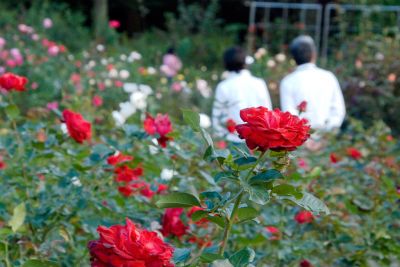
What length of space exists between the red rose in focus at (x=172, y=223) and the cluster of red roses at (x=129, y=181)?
36 centimetres

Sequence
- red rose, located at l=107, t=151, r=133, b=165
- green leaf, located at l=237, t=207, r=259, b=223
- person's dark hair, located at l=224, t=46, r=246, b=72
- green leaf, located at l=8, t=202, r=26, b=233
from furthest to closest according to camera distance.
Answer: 1. person's dark hair, located at l=224, t=46, r=246, b=72
2. red rose, located at l=107, t=151, r=133, b=165
3. green leaf, located at l=8, t=202, r=26, b=233
4. green leaf, located at l=237, t=207, r=259, b=223

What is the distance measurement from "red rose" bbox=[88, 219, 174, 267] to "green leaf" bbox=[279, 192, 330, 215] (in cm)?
25

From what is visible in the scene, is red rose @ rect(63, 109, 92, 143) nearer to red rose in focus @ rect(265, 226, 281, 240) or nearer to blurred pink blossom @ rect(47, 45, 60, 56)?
red rose in focus @ rect(265, 226, 281, 240)

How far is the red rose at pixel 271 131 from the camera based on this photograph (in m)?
1.33

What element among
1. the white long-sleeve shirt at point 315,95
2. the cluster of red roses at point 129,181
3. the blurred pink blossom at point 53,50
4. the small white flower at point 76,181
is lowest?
the blurred pink blossom at point 53,50

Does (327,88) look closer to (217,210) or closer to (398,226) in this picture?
(398,226)

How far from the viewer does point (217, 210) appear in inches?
58.7

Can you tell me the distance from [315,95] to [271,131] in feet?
12.2

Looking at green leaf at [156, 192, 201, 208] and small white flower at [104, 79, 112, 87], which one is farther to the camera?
small white flower at [104, 79, 112, 87]

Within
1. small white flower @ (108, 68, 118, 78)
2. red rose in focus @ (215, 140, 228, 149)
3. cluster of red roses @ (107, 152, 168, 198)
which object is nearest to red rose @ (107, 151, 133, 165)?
cluster of red roses @ (107, 152, 168, 198)

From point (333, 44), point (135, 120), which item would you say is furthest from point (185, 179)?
point (333, 44)

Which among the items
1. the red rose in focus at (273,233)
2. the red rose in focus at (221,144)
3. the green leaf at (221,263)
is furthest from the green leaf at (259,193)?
the red rose in focus at (221,144)

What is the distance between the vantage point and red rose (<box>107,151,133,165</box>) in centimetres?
244

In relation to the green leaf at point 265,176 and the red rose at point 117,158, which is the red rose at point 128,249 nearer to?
the green leaf at point 265,176
